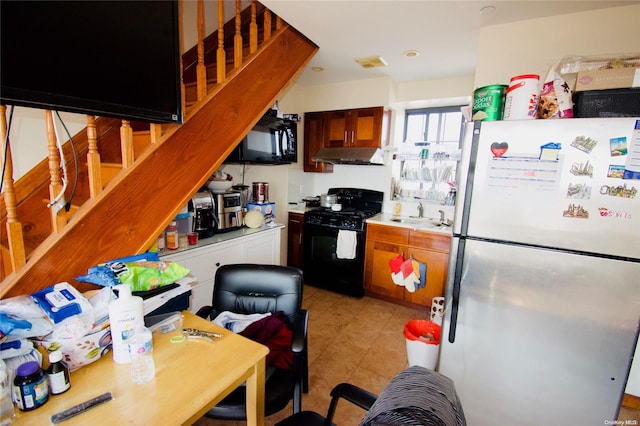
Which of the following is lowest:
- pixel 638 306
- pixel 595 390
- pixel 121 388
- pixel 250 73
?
pixel 595 390

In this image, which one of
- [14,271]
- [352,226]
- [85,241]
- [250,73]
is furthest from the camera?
[352,226]

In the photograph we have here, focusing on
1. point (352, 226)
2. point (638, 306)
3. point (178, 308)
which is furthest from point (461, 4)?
point (178, 308)

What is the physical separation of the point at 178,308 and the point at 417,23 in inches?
93.6

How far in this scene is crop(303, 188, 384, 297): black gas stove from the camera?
323cm

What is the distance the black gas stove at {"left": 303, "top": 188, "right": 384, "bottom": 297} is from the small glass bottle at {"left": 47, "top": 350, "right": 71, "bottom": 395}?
2603 mm

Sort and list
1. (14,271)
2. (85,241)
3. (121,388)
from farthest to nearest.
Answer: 1. (85,241)
2. (14,271)
3. (121,388)

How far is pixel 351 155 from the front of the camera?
3336mm

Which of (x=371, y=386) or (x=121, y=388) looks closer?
(x=121, y=388)

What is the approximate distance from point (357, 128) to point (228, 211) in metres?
1.85

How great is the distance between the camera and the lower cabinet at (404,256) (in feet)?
9.39

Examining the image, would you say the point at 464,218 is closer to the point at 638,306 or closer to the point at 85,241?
the point at 638,306

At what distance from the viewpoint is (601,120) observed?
4.28ft

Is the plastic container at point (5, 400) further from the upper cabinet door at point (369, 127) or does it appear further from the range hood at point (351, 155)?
the upper cabinet door at point (369, 127)

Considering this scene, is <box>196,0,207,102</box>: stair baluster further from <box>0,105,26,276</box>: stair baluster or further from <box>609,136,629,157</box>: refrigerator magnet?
<box>609,136,629,157</box>: refrigerator magnet
